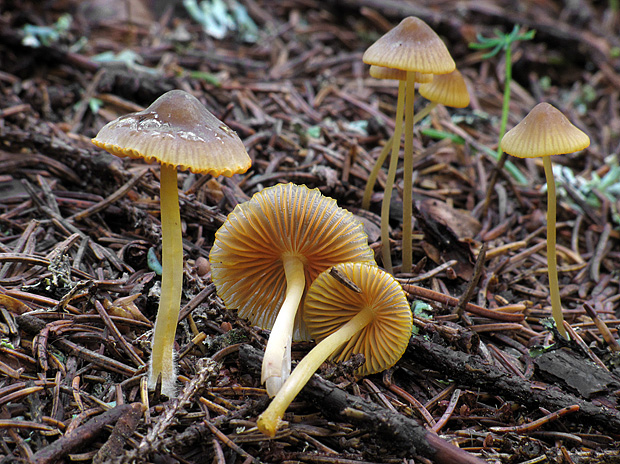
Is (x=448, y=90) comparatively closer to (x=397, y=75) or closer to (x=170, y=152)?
(x=397, y=75)

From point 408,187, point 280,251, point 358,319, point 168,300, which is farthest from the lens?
point 408,187

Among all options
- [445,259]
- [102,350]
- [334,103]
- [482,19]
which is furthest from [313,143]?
[482,19]

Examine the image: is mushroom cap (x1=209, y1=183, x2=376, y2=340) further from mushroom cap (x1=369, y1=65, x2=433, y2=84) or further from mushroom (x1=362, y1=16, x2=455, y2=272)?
mushroom cap (x1=369, y1=65, x2=433, y2=84)

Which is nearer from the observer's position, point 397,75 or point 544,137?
point 544,137

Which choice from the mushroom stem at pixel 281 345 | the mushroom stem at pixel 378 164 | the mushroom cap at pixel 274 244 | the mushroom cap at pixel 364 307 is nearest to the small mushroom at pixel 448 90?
the mushroom stem at pixel 378 164

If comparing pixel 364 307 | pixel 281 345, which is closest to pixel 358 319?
pixel 364 307

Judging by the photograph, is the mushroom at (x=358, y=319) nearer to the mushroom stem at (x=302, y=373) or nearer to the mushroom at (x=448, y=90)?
the mushroom stem at (x=302, y=373)
